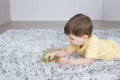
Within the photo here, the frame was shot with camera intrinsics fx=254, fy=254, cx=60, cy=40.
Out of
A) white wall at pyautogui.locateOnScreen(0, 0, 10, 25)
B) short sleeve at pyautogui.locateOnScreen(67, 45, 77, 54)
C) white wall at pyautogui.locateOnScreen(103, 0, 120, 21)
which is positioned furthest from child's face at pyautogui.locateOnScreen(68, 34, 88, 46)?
white wall at pyautogui.locateOnScreen(103, 0, 120, 21)

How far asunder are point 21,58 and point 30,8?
2.13m

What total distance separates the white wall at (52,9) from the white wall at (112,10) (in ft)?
0.33

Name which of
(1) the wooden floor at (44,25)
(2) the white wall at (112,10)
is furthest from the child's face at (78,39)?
(2) the white wall at (112,10)

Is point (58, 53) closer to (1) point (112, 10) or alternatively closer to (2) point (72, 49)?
(2) point (72, 49)

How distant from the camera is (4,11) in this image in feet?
10.4

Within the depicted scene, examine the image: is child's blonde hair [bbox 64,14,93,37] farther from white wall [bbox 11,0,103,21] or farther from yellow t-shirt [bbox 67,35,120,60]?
white wall [bbox 11,0,103,21]

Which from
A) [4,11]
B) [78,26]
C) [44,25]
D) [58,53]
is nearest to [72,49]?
[58,53]

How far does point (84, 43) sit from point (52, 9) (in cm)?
219

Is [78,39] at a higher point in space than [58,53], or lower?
higher

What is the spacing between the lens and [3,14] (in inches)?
123

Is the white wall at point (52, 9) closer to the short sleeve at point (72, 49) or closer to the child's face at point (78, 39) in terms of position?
the short sleeve at point (72, 49)

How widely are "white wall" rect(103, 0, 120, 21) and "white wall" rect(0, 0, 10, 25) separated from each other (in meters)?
1.26

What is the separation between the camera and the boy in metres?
1.22

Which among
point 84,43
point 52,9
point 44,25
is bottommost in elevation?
point 44,25
